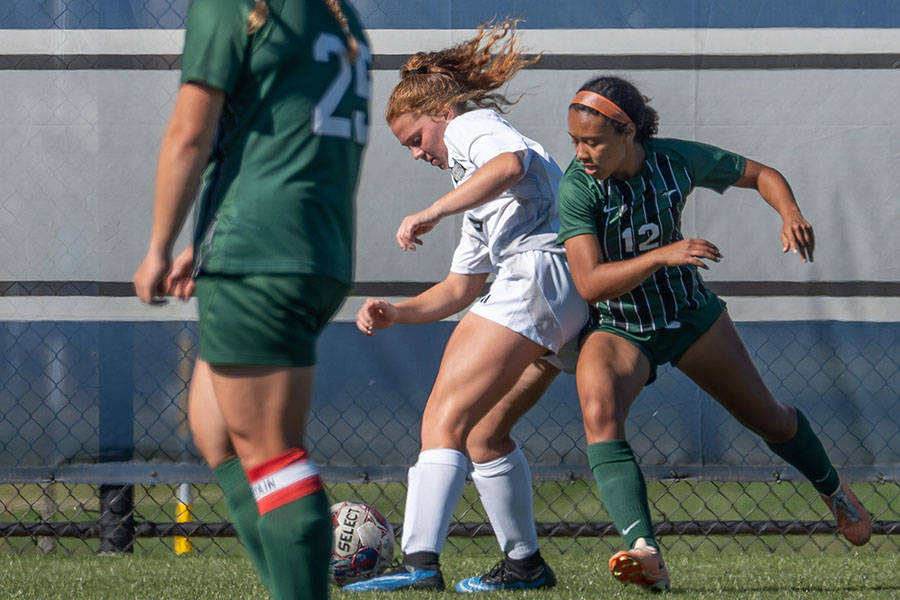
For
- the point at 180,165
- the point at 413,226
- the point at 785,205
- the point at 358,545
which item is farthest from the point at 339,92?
the point at 358,545

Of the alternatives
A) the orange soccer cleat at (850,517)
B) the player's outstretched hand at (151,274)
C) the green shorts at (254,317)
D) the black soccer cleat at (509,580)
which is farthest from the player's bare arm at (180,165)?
the orange soccer cleat at (850,517)

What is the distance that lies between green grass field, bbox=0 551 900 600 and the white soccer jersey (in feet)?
3.46

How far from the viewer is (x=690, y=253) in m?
2.73

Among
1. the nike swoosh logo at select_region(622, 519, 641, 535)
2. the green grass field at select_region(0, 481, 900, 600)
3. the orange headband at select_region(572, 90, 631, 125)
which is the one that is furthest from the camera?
the green grass field at select_region(0, 481, 900, 600)

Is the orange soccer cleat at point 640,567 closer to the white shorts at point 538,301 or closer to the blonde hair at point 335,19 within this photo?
the white shorts at point 538,301

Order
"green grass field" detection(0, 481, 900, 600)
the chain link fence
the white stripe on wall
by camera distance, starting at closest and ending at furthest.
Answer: "green grass field" detection(0, 481, 900, 600)
the chain link fence
the white stripe on wall

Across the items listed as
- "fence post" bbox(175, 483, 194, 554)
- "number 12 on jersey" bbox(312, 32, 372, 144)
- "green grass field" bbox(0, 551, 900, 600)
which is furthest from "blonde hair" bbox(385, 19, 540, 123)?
"fence post" bbox(175, 483, 194, 554)

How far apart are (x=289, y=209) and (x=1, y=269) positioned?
9.98 ft

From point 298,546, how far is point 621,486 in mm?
1378

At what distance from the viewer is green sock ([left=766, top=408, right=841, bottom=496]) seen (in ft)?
11.1

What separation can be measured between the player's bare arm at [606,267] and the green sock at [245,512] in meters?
1.19

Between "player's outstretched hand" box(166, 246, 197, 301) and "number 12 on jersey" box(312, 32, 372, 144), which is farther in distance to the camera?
"player's outstretched hand" box(166, 246, 197, 301)

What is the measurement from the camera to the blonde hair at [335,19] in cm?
186

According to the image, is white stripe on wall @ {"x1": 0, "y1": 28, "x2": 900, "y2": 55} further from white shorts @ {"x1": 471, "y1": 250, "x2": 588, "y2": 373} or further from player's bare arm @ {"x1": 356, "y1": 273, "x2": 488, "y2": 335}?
white shorts @ {"x1": 471, "y1": 250, "x2": 588, "y2": 373}
